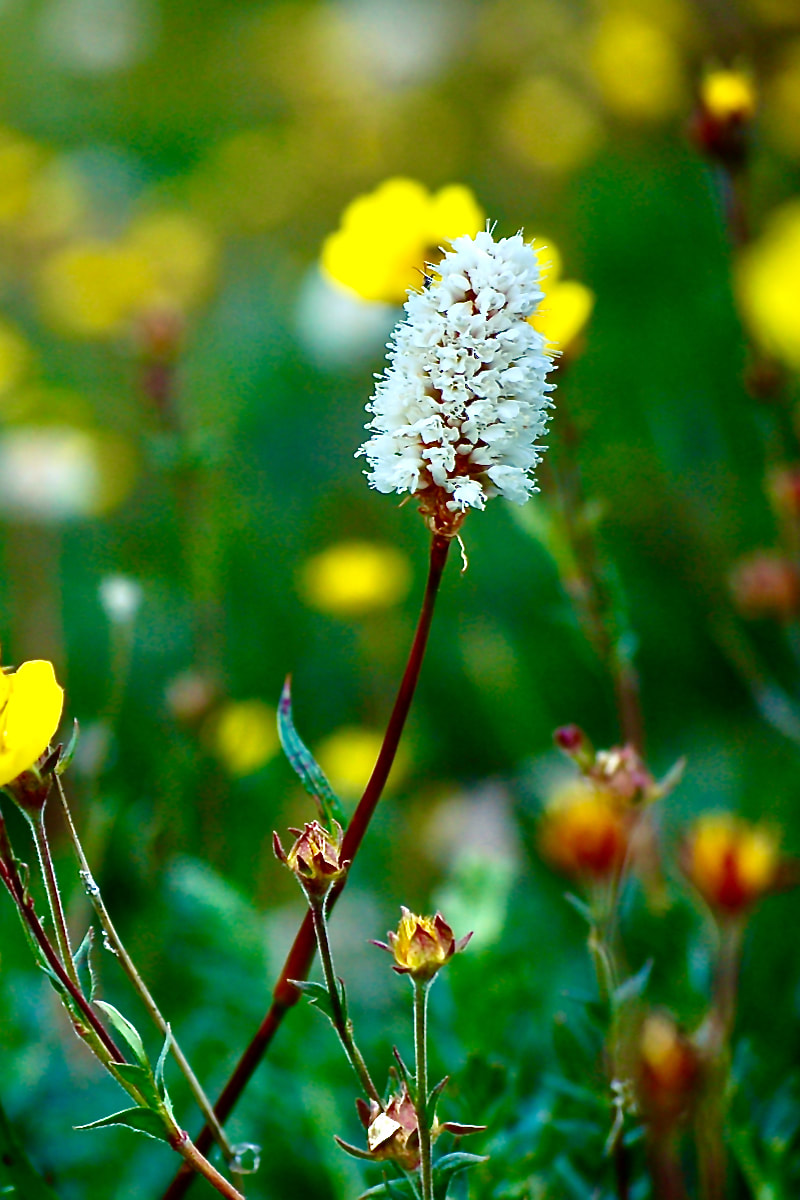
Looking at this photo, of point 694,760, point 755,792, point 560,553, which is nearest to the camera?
point 560,553

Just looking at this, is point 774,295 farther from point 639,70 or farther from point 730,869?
point 639,70

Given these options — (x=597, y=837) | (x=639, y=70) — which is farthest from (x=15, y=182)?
(x=597, y=837)

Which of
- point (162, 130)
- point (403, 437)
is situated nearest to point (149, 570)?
point (403, 437)

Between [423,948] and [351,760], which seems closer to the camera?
[423,948]

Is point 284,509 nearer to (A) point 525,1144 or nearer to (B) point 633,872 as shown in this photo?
(B) point 633,872

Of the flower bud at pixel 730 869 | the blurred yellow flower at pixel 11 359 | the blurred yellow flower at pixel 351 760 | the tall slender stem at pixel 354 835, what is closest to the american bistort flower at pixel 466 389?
the tall slender stem at pixel 354 835

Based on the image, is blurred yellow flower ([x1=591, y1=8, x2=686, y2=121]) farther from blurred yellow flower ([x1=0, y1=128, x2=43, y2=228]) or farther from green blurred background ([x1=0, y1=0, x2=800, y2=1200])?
blurred yellow flower ([x1=0, y1=128, x2=43, y2=228])
